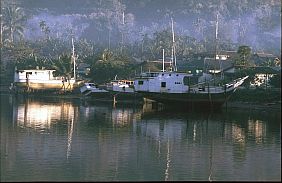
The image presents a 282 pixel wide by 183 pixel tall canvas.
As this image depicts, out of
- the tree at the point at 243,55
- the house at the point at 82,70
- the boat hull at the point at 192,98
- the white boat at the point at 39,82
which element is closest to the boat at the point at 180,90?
the boat hull at the point at 192,98

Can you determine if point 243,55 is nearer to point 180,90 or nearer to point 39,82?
point 180,90

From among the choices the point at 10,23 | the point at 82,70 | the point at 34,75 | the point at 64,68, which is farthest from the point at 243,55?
the point at 10,23

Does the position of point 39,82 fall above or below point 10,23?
below

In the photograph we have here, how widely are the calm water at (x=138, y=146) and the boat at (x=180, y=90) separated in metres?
3.60

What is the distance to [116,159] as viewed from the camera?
28422 millimetres

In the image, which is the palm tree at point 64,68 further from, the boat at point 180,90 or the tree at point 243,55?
the tree at point 243,55

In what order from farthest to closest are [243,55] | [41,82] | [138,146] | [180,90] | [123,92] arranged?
[41,82]
[243,55]
[123,92]
[180,90]
[138,146]

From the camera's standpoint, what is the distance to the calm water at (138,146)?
2553 centimetres

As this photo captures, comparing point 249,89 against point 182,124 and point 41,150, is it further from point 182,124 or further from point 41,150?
point 41,150

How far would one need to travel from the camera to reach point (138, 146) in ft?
109

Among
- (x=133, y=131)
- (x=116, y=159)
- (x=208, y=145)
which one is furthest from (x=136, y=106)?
(x=116, y=159)

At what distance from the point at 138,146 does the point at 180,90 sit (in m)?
25.5

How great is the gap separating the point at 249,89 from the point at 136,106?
39.2 ft

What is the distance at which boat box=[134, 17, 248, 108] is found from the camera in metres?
56.4
